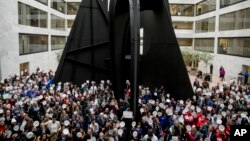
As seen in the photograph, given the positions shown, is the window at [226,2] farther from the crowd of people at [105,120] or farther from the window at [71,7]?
the window at [71,7]

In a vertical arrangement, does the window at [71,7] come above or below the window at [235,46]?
above

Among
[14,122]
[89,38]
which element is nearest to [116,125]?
[14,122]

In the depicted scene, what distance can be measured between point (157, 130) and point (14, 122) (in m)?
6.49

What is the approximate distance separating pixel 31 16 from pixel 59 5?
51.0 ft

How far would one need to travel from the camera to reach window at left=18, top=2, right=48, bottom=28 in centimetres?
3328

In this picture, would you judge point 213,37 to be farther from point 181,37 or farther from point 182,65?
point 182,65

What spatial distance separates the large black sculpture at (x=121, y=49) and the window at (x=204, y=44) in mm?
24455

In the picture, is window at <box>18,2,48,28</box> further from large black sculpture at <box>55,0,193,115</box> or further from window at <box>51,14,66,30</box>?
large black sculpture at <box>55,0,193,115</box>

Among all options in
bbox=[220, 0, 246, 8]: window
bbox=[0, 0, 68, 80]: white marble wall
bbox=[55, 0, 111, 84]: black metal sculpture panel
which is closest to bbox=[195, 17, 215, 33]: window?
bbox=[220, 0, 246, 8]: window

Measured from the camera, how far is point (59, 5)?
170ft

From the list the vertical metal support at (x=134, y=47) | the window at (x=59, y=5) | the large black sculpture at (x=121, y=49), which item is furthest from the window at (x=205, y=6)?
the vertical metal support at (x=134, y=47)

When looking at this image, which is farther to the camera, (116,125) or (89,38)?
(89,38)

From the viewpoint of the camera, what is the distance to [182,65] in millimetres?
20625

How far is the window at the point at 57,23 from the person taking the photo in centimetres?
4822
